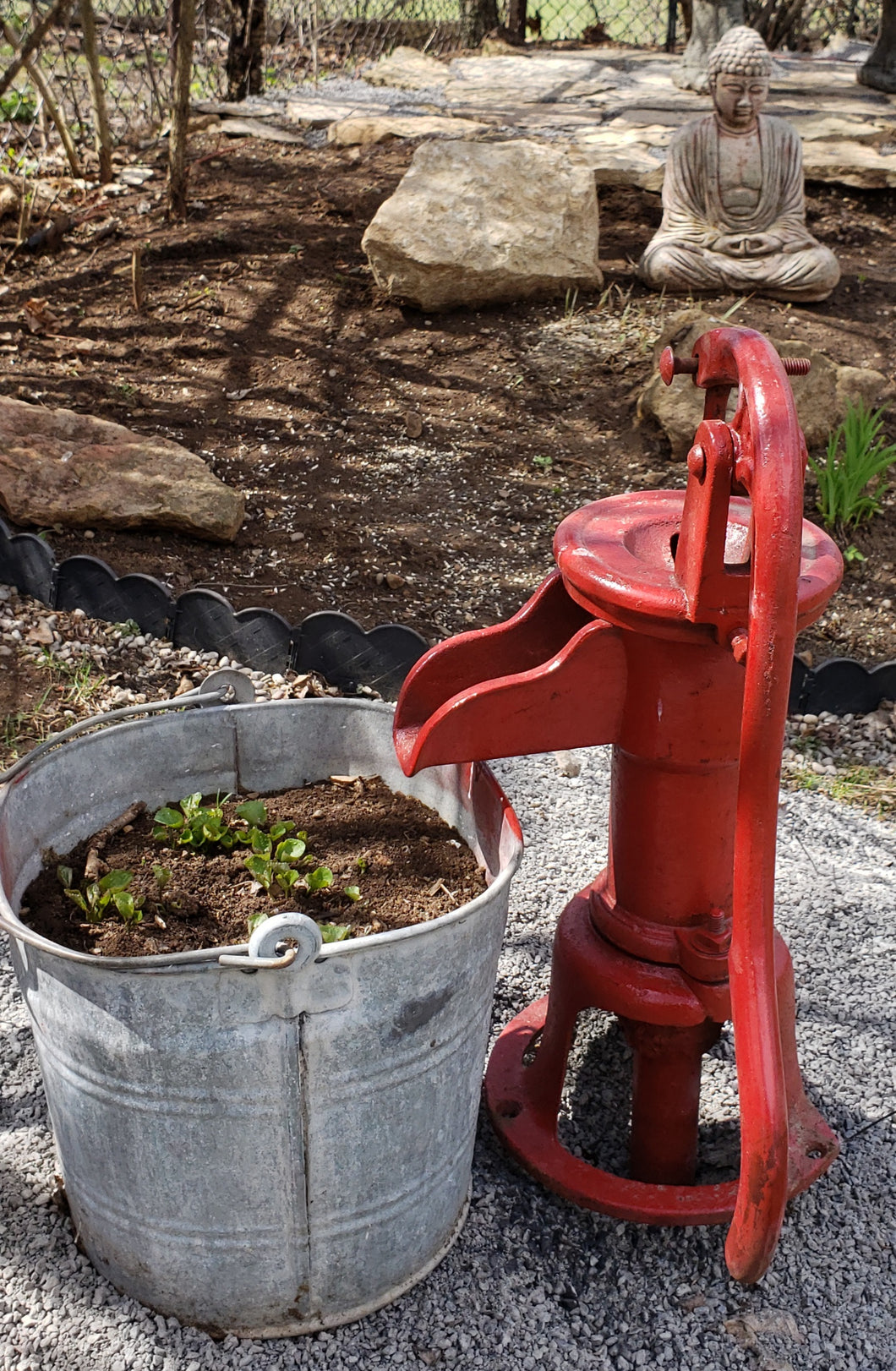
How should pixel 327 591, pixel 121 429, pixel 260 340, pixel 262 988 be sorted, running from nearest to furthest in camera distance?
pixel 262 988
pixel 327 591
pixel 121 429
pixel 260 340

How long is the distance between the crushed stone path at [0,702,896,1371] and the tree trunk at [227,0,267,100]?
7540 mm

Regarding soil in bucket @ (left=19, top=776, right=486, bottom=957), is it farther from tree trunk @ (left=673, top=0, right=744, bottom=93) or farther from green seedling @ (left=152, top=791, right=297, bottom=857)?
tree trunk @ (left=673, top=0, right=744, bottom=93)

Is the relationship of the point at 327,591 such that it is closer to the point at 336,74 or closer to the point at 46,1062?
the point at 46,1062

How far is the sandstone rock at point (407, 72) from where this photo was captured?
8.93 m

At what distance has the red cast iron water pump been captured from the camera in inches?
47.0

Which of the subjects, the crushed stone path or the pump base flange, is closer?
the crushed stone path

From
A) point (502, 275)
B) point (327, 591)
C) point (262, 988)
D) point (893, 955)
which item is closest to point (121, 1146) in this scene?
point (262, 988)

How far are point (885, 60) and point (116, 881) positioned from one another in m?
8.92

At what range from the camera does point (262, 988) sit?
1.36 metres

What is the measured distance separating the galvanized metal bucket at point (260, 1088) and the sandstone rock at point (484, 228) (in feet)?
13.3

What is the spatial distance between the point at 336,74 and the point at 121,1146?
9.90m

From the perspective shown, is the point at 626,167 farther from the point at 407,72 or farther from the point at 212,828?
the point at 212,828

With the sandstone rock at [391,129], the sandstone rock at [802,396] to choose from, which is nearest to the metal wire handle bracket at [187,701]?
the sandstone rock at [802,396]

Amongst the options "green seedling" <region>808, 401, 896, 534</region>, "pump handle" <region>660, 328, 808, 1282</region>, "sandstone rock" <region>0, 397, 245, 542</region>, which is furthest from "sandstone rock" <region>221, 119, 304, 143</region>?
"pump handle" <region>660, 328, 808, 1282</region>
